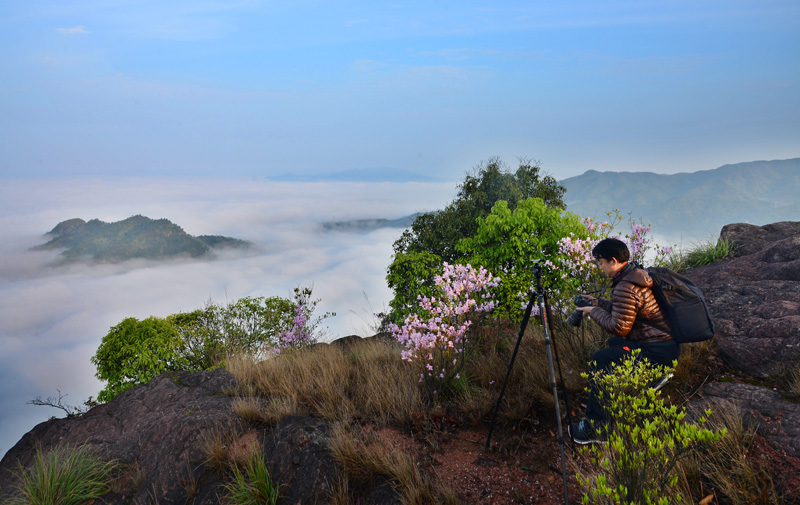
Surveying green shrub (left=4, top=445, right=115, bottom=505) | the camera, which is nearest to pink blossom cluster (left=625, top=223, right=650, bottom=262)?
the camera

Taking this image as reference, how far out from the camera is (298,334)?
13.3m

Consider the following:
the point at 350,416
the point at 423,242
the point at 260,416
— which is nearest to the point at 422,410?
the point at 350,416

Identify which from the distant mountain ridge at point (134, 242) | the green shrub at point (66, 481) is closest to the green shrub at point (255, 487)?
the green shrub at point (66, 481)

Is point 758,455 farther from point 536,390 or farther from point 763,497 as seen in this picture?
point 536,390

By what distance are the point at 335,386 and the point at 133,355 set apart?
6.00m

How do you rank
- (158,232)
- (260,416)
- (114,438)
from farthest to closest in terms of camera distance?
(158,232), (114,438), (260,416)

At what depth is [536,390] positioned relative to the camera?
6.04 meters

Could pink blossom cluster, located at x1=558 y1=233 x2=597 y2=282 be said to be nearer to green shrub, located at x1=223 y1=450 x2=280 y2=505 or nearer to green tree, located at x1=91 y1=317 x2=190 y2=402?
green shrub, located at x1=223 y1=450 x2=280 y2=505

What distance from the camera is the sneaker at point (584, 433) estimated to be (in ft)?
16.2

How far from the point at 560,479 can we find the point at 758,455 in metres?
1.90

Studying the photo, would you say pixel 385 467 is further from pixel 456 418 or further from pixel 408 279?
pixel 408 279

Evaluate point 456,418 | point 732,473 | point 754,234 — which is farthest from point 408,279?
point 732,473

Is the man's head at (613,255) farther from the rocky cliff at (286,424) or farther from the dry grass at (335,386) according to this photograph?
the dry grass at (335,386)

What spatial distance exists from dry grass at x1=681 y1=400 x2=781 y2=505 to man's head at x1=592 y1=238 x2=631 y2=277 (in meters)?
1.74
